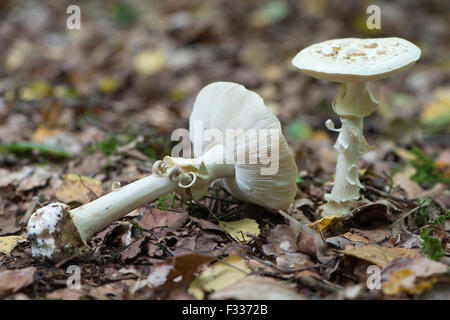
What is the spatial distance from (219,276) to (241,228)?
735mm

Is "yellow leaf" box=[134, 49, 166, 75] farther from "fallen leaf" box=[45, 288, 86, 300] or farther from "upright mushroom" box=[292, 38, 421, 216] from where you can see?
"fallen leaf" box=[45, 288, 86, 300]

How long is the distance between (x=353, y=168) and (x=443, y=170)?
6.63ft

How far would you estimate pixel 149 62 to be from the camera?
874cm

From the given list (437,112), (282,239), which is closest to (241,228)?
(282,239)

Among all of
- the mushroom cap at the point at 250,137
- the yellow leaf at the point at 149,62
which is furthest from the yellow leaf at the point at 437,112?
the yellow leaf at the point at 149,62

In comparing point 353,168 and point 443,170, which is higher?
point 353,168

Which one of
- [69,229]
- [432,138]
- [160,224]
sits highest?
[69,229]

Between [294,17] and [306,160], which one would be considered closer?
[306,160]

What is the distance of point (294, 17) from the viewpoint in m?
10.8

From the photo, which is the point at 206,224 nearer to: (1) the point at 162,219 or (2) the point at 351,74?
(1) the point at 162,219

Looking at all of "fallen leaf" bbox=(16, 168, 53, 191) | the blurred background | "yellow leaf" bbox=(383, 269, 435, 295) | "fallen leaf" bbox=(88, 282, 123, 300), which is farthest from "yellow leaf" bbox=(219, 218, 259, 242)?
"fallen leaf" bbox=(16, 168, 53, 191)
